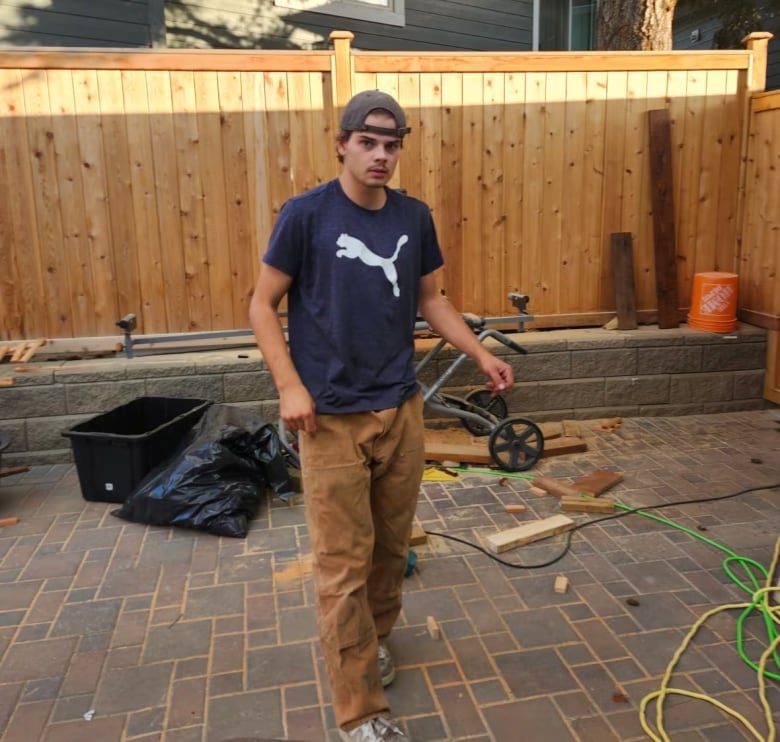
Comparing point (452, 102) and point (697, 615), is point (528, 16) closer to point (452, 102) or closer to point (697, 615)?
point (452, 102)

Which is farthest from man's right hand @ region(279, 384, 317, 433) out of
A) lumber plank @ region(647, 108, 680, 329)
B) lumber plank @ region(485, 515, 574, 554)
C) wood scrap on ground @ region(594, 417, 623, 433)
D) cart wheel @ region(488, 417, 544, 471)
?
lumber plank @ region(647, 108, 680, 329)

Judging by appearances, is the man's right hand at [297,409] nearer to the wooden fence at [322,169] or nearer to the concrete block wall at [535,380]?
the concrete block wall at [535,380]

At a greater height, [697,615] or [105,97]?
[105,97]

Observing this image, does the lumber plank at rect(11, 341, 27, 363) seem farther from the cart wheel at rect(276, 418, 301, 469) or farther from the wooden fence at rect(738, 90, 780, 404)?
the wooden fence at rect(738, 90, 780, 404)

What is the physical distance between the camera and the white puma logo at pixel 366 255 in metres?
2.23

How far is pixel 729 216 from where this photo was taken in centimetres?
615

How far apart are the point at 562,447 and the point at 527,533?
145 centimetres

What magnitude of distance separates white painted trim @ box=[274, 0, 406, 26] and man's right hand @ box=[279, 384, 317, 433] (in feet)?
22.9

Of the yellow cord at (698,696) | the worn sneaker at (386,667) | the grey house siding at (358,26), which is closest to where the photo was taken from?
the yellow cord at (698,696)

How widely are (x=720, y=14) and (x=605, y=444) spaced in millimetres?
7321

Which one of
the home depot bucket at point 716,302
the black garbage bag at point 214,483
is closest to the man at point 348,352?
the black garbage bag at point 214,483

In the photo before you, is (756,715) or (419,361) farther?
(419,361)

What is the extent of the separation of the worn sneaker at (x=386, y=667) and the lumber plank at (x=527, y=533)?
114 centimetres

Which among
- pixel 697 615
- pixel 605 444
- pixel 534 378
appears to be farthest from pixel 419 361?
pixel 697 615
